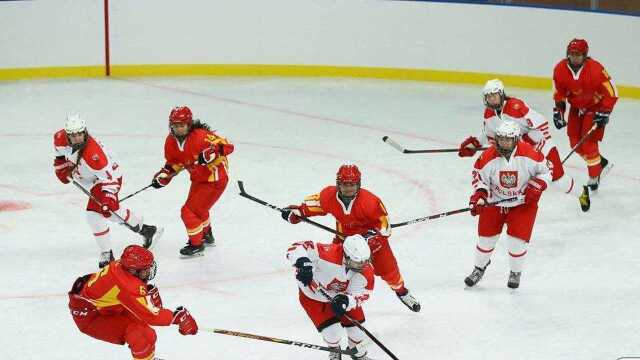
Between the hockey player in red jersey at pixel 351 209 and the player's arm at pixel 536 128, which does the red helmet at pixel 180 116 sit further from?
the player's arm at pixel 536 128

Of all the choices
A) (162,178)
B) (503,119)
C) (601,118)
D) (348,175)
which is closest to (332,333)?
(348,175)

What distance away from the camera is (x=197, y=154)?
705 cm

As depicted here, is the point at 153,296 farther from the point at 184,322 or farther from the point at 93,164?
the point at 93,164

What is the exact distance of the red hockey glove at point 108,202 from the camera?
22.1 feet

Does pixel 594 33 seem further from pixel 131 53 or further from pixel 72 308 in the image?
pixel 72 308

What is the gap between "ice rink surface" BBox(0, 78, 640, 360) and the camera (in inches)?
235

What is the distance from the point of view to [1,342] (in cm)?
585

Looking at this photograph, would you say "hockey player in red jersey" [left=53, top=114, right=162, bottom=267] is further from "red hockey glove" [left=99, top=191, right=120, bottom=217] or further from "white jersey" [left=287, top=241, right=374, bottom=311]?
"white jersey" [left=287, top=241, right=374, bottom=311]

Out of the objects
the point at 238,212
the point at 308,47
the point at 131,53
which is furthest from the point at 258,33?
the point at 238,212

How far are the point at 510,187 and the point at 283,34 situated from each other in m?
6.93

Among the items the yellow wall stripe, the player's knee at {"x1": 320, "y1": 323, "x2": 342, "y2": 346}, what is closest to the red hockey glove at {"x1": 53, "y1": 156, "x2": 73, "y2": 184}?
the player's knee at {"x1": 320, "y1": 323, "x2": 342, "y2": 346}

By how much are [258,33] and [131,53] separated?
140 cm

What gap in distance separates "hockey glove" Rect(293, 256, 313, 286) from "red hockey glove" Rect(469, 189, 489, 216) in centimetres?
144

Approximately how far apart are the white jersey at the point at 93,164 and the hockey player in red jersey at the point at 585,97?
11.1 ft
